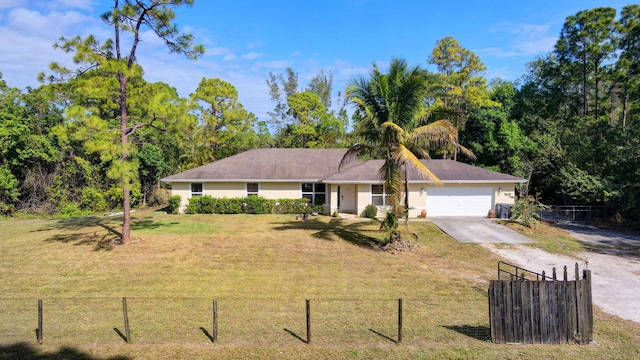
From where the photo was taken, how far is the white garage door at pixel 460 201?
2262cm

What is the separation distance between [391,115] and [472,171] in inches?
472

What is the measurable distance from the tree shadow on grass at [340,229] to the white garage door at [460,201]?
5393mm

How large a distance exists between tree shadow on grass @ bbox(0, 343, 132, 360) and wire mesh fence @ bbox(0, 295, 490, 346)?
0.27m

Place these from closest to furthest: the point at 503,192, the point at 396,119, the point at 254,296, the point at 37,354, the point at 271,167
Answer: the point at 37,354 → the point at 254,296 → the point at 396,119 → the point at 503,192 → the point at 271,167

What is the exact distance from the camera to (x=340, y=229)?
18.6 meters

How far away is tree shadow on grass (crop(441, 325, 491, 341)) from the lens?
7297mm

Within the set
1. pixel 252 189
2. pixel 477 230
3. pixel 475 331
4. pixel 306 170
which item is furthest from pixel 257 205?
pixel 475 331

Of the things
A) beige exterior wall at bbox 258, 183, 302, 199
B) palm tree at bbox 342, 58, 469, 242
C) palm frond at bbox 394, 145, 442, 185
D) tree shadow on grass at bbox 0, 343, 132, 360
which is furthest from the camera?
beige exterior wall at bbox 258, 183, 302, 199

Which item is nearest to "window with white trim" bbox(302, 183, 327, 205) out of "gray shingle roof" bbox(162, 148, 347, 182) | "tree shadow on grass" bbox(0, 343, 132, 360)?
"gray shingle roof" bbox(162, 148, 347, 182)

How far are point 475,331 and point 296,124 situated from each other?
35.6 m

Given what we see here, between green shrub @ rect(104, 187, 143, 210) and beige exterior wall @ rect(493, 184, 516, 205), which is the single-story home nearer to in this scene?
beige exterior wall @ rect(493, 184, 516, 205)

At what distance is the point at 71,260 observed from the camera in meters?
13.2

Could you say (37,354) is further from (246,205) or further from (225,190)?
(225,190)

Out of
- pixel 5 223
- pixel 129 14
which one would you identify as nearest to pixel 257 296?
pixel 129 14
